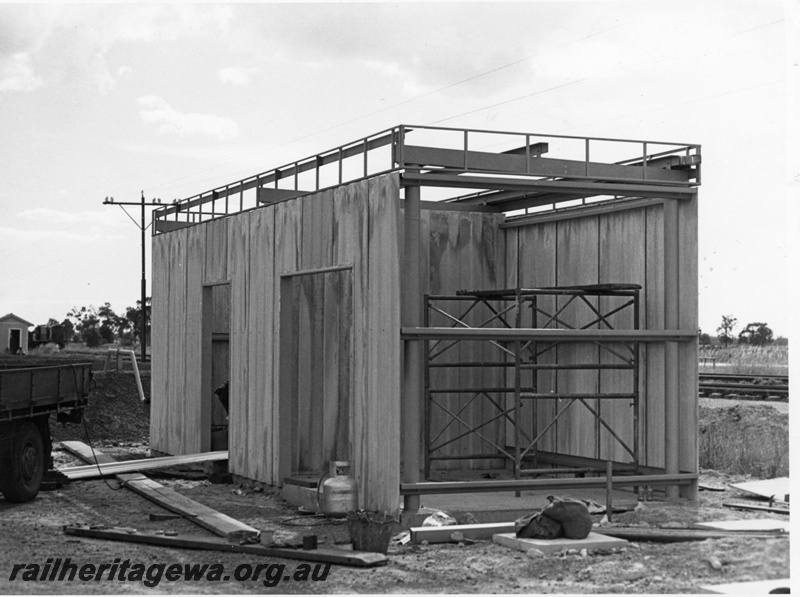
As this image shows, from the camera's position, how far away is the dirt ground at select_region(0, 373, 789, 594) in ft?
37.8

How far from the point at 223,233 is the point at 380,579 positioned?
1092 cm

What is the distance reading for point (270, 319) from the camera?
19047 millimetres

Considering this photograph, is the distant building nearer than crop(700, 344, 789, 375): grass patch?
No

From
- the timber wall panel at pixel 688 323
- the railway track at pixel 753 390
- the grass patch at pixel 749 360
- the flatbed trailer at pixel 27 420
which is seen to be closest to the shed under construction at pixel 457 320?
the timber wall panel at pixel 688 323

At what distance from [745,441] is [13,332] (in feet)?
236

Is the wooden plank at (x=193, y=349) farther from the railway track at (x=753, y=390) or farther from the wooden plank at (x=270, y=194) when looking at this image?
the railway track at (x=753, y=390)

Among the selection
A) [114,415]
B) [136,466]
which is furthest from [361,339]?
[114,415]

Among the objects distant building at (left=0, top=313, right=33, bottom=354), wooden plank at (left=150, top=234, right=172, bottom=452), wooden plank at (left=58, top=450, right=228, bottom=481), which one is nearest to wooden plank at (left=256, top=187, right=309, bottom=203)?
wooden plank at (left=58, top=450, right=228, bottom=481)

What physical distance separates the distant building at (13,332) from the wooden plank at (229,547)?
6928 centimetres

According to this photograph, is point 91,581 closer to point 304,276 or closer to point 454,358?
point 304,276

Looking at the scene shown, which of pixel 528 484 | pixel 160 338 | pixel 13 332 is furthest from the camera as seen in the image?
pixel 13 332

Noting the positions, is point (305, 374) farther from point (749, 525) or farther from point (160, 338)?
point (749, 525)

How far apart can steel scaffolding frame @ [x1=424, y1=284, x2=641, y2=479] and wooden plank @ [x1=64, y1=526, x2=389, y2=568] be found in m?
3.83

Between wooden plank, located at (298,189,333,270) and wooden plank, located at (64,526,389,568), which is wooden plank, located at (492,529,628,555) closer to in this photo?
wooden plank, located at (64,526,389,568)
